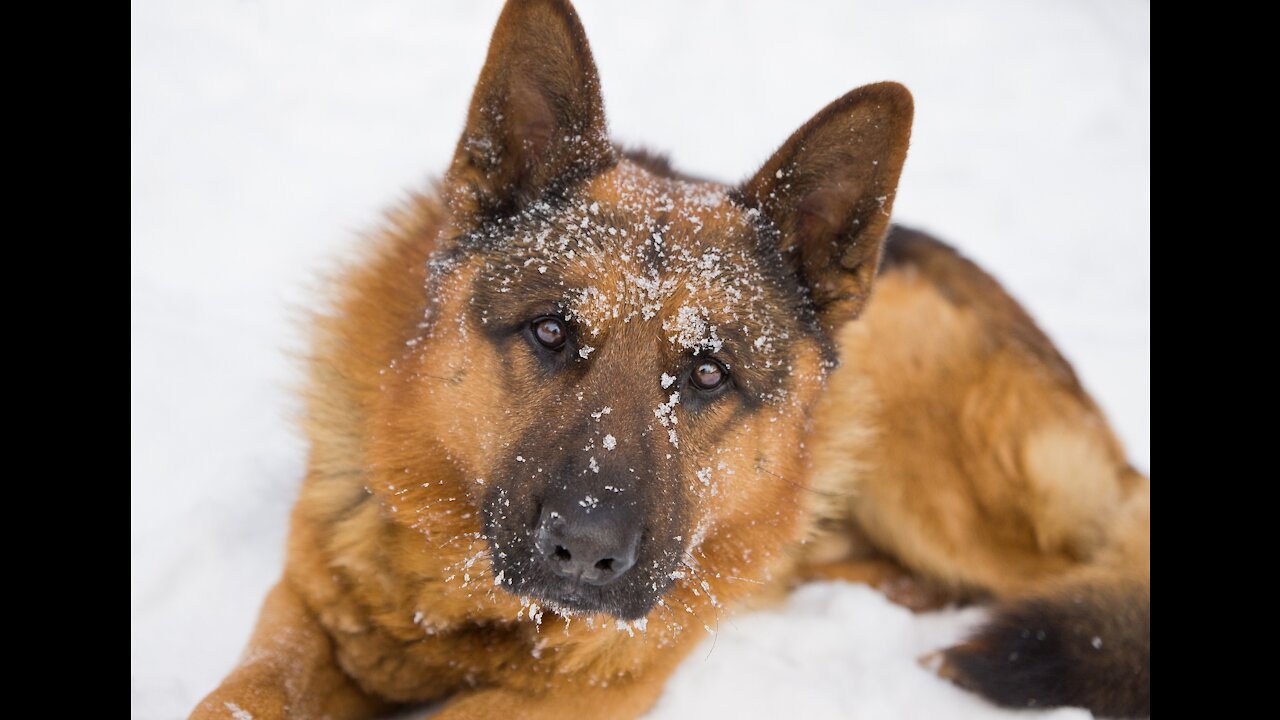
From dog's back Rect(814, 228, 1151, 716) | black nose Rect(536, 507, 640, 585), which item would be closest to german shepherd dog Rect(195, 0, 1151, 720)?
black nose Rect(536, 507, 640, 585)

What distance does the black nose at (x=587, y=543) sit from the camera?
8.32 ft

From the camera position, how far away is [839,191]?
318 cm

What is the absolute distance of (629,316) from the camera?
2.90 m

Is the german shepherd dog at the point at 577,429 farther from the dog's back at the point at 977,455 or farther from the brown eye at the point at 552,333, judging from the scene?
the dog's back at the point at 977,455

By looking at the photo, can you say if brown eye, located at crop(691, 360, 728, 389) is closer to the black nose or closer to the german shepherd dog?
the german shepherd dog

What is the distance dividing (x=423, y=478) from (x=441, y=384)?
313mm

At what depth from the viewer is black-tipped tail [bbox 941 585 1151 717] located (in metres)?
3.68

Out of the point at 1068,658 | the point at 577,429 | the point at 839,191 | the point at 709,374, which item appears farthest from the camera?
the point at 1068,658

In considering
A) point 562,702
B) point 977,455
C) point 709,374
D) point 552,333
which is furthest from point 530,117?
point 977,455

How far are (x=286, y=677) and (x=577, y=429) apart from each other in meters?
1.29

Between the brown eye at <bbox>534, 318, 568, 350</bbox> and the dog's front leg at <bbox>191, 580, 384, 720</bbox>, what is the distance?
1.29m

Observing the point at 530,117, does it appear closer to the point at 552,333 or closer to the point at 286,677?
the point at 552,333
